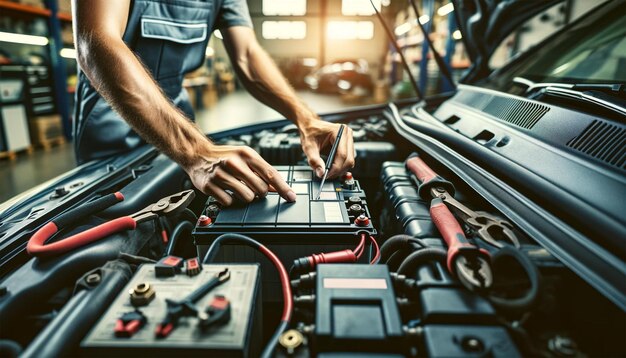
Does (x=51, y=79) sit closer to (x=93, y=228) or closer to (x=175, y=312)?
(x=93, y=228)

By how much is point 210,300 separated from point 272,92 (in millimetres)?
1040

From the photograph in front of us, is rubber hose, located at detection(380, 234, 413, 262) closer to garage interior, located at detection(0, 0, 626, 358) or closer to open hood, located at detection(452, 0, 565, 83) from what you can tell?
garage interior, located at detection(0, 0, 626, 358)

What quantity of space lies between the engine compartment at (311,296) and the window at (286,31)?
14.3m

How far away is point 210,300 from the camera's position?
0.48 meters

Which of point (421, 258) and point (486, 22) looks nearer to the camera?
point (421, 258)

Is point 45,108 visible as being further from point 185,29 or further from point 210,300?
point 210,300

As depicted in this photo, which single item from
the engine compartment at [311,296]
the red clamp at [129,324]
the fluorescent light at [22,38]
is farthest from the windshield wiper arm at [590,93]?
the fluorescent light at [22,38]

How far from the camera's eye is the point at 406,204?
0.80 m

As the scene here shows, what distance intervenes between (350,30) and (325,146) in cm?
1396

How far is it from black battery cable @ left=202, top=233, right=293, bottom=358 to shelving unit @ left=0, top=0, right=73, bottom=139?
463cm

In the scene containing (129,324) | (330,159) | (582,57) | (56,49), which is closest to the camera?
(129,324)

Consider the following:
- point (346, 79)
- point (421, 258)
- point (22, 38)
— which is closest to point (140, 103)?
point (421, 258)

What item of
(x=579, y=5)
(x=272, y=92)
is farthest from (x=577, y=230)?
(x=579, y=5)

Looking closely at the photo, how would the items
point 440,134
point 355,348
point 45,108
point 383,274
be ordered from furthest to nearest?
1. point 45,108
2. point 440,134
3. point 383,274
4. point 355,348
